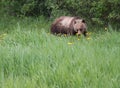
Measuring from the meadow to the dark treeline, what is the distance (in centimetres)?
239

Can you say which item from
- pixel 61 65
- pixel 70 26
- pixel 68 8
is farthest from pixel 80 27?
pixel 61 65

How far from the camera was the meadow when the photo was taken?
4133 mm

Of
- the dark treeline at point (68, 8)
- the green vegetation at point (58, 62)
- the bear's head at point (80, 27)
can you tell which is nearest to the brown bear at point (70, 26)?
the bear's head at point (80, 27)

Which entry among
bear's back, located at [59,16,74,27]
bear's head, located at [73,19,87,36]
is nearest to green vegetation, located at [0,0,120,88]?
bear's head, located at [73,19,87,36]

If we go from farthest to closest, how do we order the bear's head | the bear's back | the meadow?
the bear's back
the bear's head
the meadow

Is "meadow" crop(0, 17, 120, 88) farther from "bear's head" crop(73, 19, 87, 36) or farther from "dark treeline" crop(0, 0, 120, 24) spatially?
"dark treeline" crop(0, 0, 120, 24)

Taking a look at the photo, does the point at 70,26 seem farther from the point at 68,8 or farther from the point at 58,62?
the point at 58,62

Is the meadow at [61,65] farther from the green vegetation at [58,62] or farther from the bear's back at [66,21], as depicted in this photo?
the bear's back at [66,21]

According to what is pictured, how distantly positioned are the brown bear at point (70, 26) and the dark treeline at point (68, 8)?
780 millimetres

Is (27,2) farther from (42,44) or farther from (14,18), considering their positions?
(42,44)

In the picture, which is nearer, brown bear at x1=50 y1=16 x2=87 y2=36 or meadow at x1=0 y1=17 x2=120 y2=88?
meadow at x1=0 y1=17 x2=120 y2=88

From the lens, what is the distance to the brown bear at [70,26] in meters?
8.10

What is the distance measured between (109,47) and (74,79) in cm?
190

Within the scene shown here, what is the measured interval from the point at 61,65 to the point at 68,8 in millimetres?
5904
